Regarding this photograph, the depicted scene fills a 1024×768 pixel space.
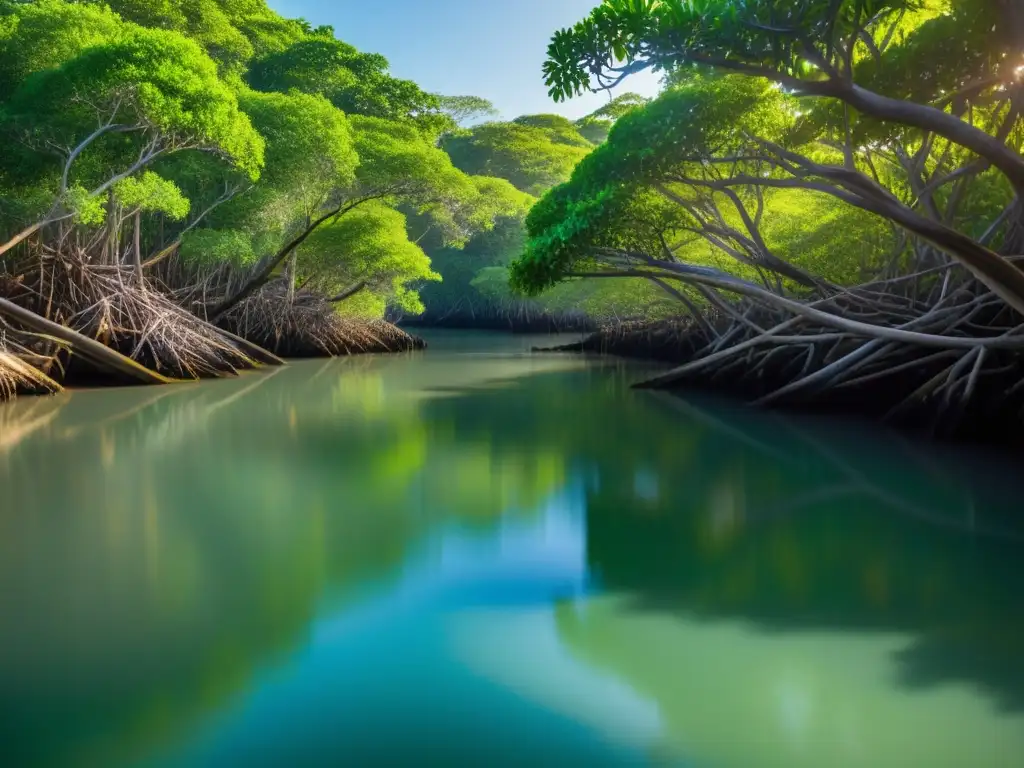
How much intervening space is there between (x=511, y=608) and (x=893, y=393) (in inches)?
308

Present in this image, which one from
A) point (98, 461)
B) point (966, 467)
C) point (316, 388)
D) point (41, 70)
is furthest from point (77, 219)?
point (966, 467)

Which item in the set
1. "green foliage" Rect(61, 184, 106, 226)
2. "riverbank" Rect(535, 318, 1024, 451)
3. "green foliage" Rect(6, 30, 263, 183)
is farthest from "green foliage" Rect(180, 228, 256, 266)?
"riverbank" Rect(535, 318, 1024, 451)

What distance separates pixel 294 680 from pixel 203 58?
Result: 33.0 feet

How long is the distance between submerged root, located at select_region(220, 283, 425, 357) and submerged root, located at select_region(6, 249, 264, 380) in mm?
4978

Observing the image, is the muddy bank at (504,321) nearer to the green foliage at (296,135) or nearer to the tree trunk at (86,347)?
the green foliage at (296,135)

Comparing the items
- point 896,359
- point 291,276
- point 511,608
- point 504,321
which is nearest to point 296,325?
point 291,276

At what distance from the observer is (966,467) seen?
6133 millimetres

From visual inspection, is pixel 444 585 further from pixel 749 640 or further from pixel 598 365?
pixel 598 365

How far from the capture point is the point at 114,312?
40.3 feet

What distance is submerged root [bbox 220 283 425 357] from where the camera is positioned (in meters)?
18.9

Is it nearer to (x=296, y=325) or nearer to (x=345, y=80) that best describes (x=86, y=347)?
(x=296, y=325)

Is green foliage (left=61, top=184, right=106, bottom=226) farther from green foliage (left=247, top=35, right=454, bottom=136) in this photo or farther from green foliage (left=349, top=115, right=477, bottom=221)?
green foliage (left=247, top=35, right=454, bottom=136)

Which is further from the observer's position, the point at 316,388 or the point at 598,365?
the point at 598,365

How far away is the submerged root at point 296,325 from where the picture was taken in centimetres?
1891
